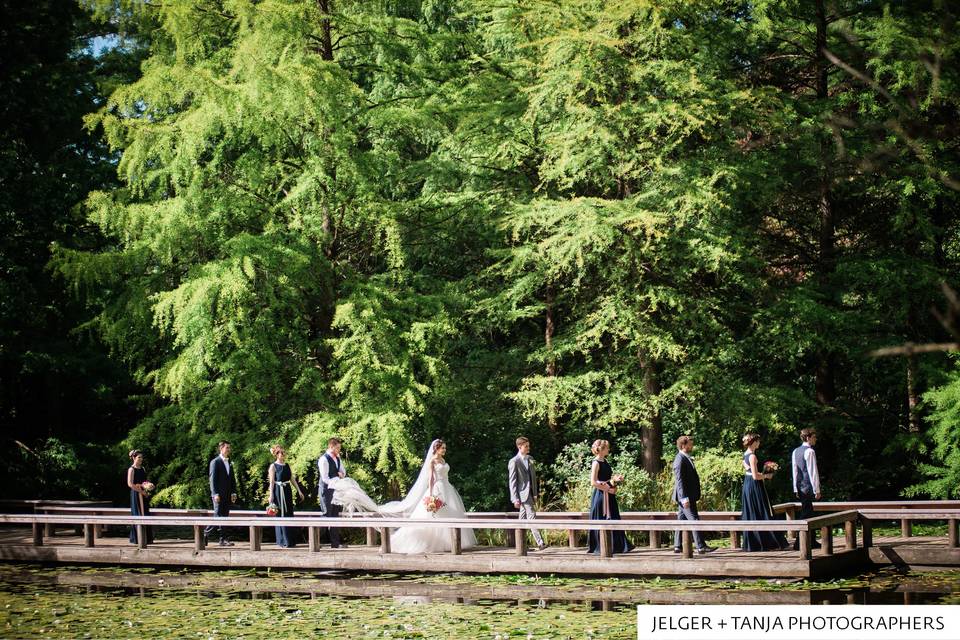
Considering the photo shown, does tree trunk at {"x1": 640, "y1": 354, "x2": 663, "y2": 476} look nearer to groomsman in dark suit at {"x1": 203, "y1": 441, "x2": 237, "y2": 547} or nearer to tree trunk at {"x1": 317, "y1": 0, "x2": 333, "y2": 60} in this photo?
groomsman in dark suit at {"x1": 203, "y1": 441, "x2": 237, "y2": 547}

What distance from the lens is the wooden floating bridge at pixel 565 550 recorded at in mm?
14289

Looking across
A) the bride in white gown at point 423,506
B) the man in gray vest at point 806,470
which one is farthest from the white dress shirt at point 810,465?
the bride in white gown at point 423,506

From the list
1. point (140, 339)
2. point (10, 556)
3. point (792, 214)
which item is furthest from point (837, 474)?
point (10, 556)

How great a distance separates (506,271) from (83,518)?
9379 mm

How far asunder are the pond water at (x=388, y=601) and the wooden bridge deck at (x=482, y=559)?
7.5 inches

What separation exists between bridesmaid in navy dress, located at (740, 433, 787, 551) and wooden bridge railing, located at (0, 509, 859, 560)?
0.38 metres

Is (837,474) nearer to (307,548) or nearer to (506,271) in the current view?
(506,271)

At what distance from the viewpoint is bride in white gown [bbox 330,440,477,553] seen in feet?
53.9

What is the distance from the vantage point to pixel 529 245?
22.2 meters

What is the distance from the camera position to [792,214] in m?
24.3

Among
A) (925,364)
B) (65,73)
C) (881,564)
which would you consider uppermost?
(65,73)

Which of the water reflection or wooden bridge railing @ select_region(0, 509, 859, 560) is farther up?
wooden bridge railing @ select_region(0, 509, 859, 560)

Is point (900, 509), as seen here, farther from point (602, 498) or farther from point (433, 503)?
point (433, 503)

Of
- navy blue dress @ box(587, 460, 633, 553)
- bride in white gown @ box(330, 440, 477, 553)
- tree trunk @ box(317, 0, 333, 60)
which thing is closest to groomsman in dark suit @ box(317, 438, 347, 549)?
bride in white gown @ box(330, 440, 477, 553)
